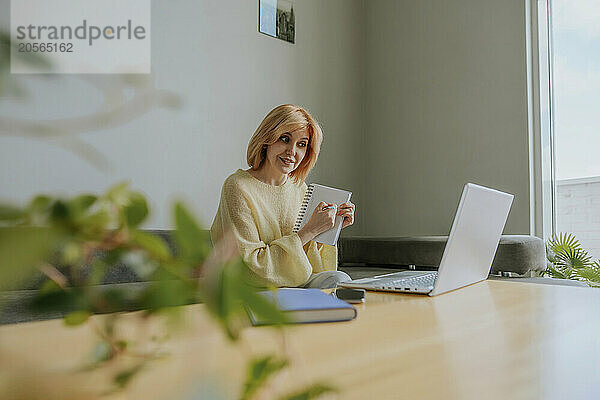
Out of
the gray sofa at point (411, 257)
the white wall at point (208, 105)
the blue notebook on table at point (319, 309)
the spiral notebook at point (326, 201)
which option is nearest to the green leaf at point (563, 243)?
the gray sofa at point (411, 257)

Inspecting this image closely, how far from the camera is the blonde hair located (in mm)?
1920

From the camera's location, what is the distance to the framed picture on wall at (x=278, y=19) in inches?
125

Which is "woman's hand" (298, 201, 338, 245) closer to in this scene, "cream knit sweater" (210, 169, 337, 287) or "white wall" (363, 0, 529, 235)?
"cream knit sweater" (210, 169, 337, 287)

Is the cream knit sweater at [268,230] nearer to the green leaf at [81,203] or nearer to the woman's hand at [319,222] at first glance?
the woman's hand at [319,222]

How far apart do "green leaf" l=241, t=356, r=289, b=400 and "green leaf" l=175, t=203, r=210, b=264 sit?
6cm

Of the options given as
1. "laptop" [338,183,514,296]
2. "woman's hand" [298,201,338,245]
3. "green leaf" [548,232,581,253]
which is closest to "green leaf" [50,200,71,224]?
"laptop" [338,183,514,296]

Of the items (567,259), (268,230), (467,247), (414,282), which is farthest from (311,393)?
(567,259)

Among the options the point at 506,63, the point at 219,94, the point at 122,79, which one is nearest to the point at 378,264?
the point at 219,94

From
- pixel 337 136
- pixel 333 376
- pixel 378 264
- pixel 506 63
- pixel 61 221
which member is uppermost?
pixel 506 63

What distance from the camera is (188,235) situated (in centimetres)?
13

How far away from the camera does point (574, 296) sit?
1.21 m

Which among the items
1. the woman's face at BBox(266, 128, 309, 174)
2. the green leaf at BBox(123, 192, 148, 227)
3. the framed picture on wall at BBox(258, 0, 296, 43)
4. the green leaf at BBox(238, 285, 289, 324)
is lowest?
the green leaf at BBox(238, 285, 289, 324)

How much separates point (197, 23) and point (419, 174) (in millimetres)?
1747

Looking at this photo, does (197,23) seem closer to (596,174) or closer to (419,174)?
(419,174)
